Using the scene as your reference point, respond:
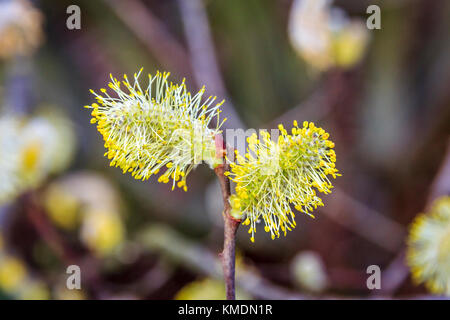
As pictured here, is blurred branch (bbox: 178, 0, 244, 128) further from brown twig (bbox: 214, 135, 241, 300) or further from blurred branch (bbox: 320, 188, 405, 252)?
brown twig (bbox: 214, 135, 241, 300)

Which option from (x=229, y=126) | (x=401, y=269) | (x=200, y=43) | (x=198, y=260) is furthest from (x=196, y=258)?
(x=200, y=43)

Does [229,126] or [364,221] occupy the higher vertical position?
[229,126]

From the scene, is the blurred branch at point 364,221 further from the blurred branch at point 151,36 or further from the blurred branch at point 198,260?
the blurred branch at point 151,36

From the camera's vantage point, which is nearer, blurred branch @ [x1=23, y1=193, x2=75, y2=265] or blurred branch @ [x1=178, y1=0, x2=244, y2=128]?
blurred branch @ [x1=23, y1=193, x2=75, y2=265]

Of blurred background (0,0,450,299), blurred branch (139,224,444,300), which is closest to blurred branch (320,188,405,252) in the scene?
blurred background (0,0,450,299)

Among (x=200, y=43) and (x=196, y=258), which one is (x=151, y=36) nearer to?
(x=200, y=43)
